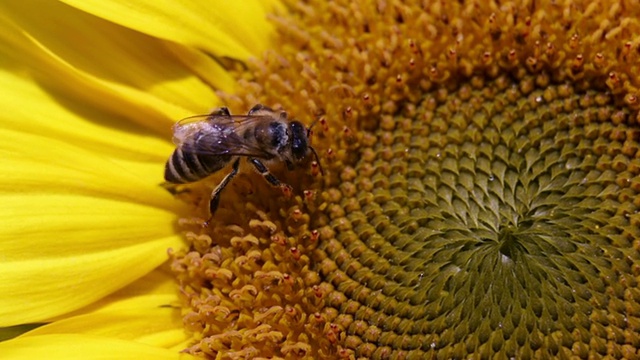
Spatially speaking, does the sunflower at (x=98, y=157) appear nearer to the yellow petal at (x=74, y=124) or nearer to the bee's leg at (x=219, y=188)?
the yellow petal at (x=74, y=124)

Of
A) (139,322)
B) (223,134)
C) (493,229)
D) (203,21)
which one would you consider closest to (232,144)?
(223,134)

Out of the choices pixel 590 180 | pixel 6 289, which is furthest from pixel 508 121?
pixel 6 289

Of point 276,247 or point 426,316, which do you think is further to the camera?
point 276,247

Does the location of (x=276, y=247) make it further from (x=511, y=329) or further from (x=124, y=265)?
(x=511, y=329)

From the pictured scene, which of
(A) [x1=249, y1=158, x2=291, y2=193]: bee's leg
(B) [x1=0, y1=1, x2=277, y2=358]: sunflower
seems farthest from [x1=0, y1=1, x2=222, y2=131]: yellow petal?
(A) [x1=249, y1=158, x2=291, y2=193]: bee's leg

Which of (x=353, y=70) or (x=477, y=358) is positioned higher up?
(x=353, y=70)

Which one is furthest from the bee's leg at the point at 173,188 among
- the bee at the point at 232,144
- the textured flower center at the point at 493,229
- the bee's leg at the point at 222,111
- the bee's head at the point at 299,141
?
the textured flower center at the point at 493,229
